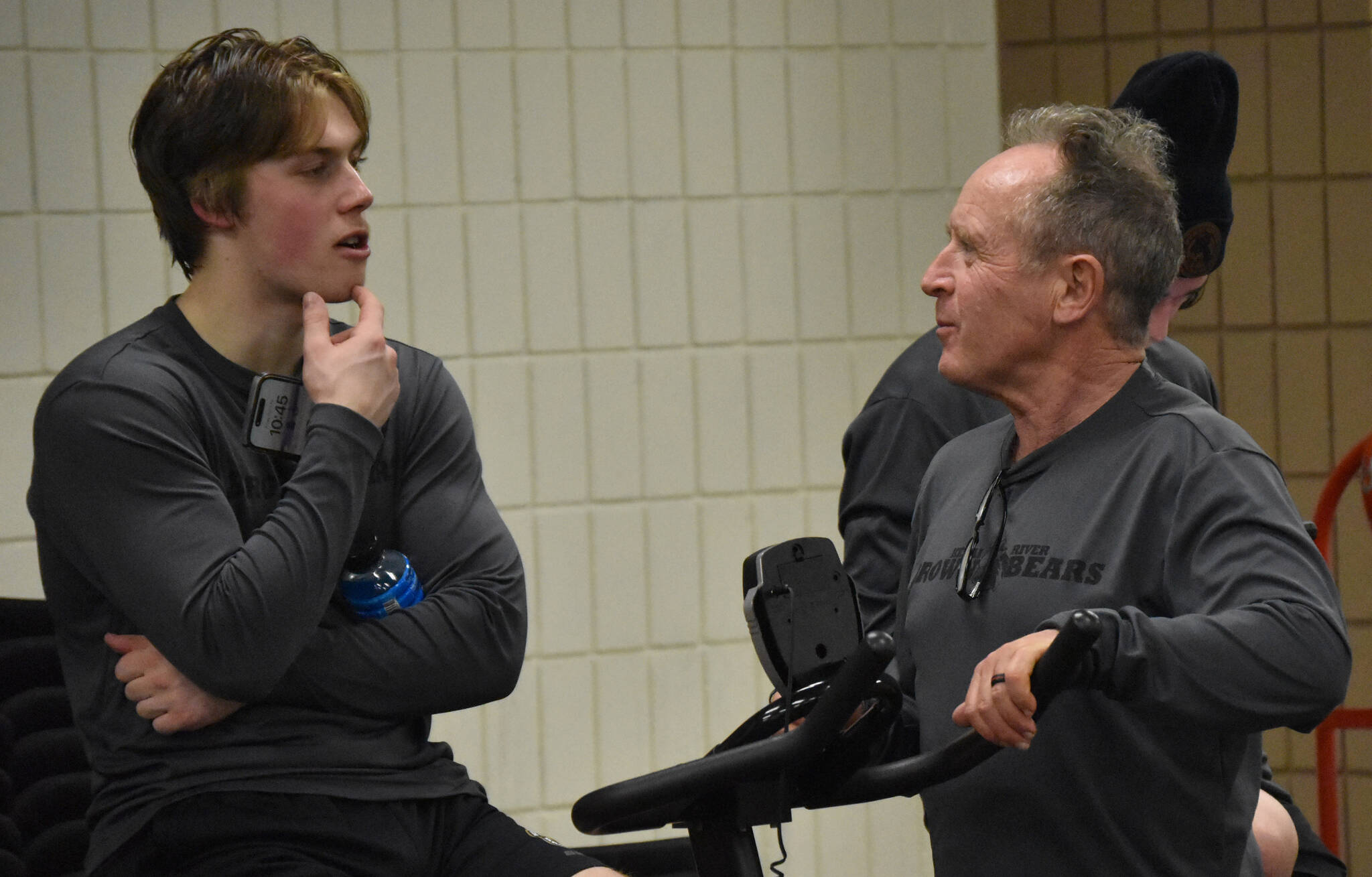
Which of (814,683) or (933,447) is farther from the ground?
(933,447)

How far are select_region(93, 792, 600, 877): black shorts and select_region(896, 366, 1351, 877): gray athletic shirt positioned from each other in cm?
51

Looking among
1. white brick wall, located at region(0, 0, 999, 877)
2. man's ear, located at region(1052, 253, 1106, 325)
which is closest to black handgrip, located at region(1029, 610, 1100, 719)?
man's ear, located at region(1052, 253, 1106, 325)

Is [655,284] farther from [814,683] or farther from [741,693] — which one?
[814,683]

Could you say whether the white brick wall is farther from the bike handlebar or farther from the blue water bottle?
the bike handlebar

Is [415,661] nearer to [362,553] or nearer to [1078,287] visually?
[362,553]

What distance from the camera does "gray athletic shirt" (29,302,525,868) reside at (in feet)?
4.91

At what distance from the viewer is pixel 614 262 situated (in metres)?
3.06

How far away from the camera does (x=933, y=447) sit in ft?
6.48

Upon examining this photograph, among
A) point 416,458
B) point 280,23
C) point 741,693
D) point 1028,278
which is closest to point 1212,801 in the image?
point 1028,278

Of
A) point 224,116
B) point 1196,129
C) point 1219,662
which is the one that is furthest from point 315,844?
point 1196,129

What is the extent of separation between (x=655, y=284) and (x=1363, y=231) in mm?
1720

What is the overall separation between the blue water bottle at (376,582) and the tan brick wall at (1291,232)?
2205 millimetres

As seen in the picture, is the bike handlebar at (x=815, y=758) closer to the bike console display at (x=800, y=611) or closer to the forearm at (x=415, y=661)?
the bike console display at (x=800, y=611)

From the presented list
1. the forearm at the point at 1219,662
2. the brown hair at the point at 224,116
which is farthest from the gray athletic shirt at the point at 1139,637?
the brown hair at the point at 224,116
